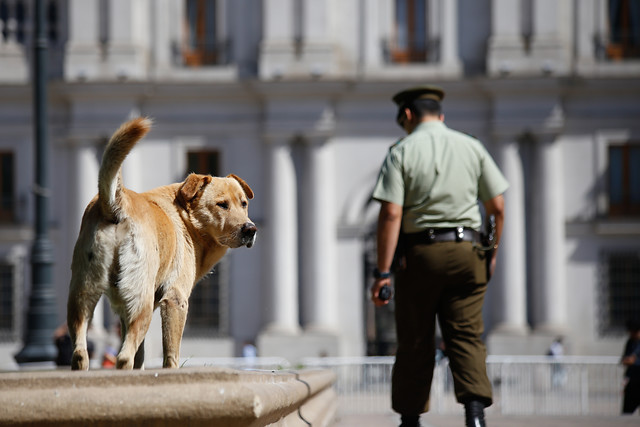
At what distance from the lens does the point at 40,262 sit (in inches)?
633

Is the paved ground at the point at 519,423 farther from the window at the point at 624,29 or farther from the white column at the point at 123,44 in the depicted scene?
the window at the point at 624,29

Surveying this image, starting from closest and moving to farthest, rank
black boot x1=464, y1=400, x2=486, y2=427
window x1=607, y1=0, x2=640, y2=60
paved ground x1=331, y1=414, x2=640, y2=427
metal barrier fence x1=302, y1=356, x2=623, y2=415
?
black boot x1=464, y1=400, x2=486, y2=427 < paved ground x1=331, y1=414, x2=640, y2=427 < metal barrier fence x1=302, y1=356, x2=623, y2=415 < window x1=607, y1=0, x2=640, y2=60

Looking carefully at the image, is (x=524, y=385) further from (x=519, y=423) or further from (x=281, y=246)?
(x=519, y=423)

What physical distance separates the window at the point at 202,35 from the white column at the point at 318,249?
360 cm

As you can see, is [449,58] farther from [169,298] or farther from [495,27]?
[169,298]

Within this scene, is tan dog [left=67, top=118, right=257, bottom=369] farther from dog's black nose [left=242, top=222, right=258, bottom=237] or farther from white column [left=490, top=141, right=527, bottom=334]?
white column [left=490, top=141, right=527, bottom=334]

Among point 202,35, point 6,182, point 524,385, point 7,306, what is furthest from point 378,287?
point 6,182

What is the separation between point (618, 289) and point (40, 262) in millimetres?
16060

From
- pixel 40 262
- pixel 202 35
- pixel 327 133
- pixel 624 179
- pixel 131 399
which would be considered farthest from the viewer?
pixel 202 35

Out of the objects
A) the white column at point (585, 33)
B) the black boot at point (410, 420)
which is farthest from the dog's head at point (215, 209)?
the white column at point (585, 33)

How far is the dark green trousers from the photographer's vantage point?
229 inches

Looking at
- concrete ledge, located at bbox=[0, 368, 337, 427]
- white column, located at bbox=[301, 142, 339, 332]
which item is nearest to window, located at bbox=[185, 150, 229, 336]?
white column, located at bbox=[301, 142, 339, 332]

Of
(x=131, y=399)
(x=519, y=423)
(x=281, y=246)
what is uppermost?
(x=131, y=399)

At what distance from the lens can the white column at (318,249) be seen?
27388 millimetres
